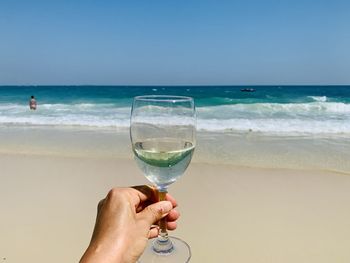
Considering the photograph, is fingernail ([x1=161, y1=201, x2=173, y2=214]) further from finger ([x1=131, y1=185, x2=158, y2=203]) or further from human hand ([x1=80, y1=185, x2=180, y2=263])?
finger ([x1=131, y1=185, x2=158, y2=203])

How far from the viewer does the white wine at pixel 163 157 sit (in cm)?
148

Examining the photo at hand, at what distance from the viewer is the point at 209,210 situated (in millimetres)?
3789

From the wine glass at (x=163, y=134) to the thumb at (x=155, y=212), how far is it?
110mm

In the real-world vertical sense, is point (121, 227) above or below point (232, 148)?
above

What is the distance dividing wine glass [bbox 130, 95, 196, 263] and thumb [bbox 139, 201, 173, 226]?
11 cm

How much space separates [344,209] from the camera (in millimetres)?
3885

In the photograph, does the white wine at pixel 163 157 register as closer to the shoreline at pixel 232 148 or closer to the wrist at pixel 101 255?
the wrist at pixel 101 255

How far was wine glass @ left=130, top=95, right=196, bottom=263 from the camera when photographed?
58.9 inches

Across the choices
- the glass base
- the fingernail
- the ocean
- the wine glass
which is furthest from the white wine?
the ocean

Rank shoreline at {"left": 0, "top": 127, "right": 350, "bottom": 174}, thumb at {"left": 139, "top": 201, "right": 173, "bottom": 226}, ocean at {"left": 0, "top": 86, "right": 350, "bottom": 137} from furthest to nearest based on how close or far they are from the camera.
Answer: ocean at {"left": 0, "top": 86, "right": 350, "bottom": 137}, shoreline at {"left": 0, "top": 127, "right": 350, "bottom": 174}, thumb at {"left": 139, "top": 201, "right": 173, "bottom": 226}

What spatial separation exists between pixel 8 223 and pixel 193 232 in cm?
176

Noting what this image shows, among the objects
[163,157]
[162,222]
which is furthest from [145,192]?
[163,157]

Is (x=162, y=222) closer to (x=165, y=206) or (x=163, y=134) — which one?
(x=165, y=206)

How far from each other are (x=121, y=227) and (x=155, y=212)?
6.3 inches
